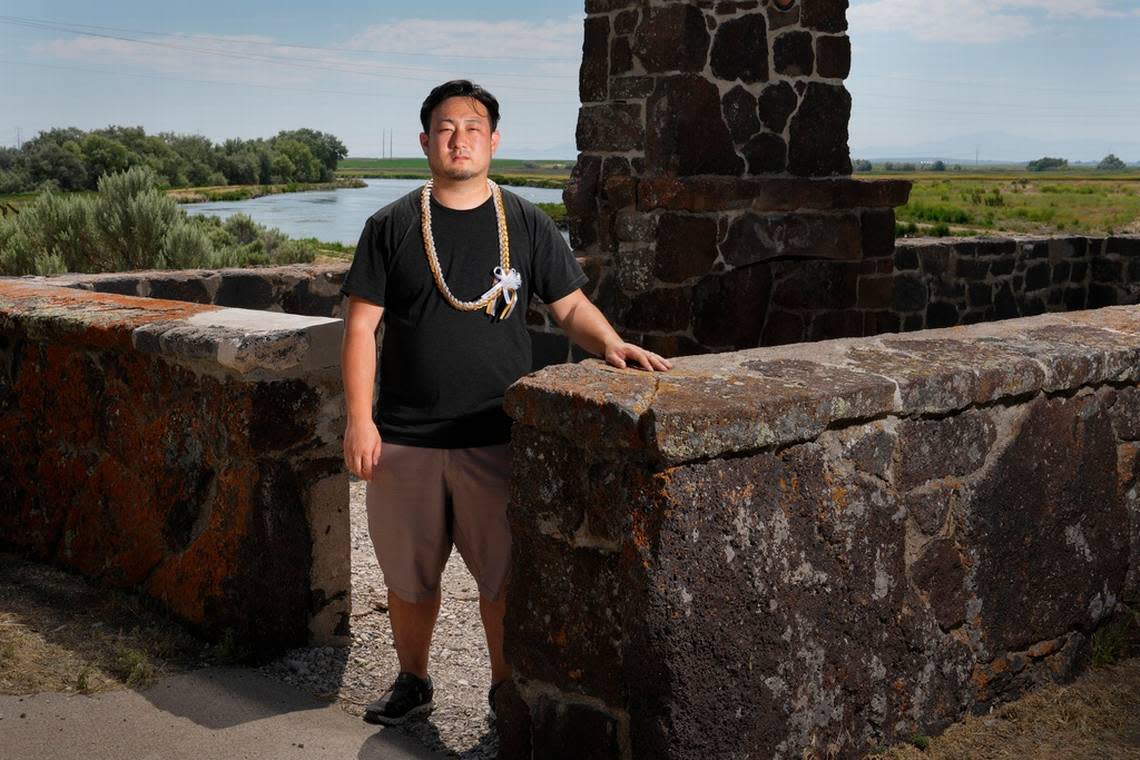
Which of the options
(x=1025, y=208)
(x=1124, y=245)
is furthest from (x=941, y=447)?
(x=1025, y=208)

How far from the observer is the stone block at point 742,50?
262 inches

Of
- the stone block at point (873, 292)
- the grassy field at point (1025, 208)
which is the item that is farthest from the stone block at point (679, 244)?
the grassy field at point (1025, 208)

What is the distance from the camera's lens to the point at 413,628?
3.25 metres

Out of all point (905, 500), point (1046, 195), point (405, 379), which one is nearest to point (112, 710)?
point (405, 379)

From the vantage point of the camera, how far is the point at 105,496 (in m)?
3.95

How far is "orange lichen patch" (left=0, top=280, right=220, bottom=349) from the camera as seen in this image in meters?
3.74

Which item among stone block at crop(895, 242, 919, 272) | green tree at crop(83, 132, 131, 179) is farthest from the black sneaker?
green tree at crop(83, 132, 131, 179)

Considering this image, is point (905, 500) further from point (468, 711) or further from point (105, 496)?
point (105, 496)

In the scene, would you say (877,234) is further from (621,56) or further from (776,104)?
(621,56)

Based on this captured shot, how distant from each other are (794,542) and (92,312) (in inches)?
93.7

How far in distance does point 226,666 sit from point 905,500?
183 cm

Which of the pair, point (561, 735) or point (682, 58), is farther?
point (682, 58)

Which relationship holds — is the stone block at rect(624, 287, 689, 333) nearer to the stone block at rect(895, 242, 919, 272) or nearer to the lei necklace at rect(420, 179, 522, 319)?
the stone block at rect(895, 242, 919, 272)

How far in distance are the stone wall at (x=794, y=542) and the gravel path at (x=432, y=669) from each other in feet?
1.08
